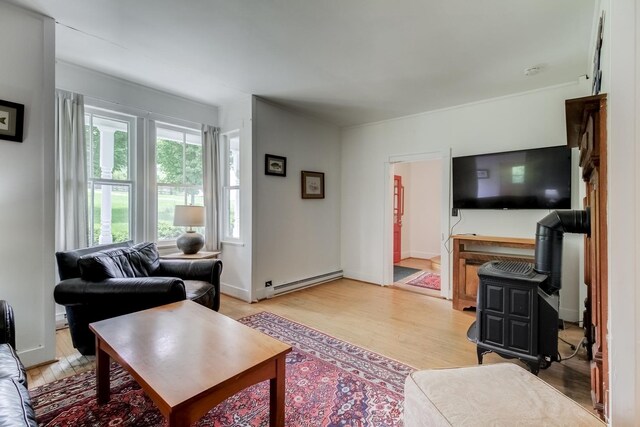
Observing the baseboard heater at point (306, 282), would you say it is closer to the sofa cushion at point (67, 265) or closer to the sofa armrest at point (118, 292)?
the sofa armrest at point (118, 292)

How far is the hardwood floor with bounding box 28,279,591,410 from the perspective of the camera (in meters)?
2.20

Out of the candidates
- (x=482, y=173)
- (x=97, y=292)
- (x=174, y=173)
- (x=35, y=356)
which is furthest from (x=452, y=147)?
(x=35, y=356)

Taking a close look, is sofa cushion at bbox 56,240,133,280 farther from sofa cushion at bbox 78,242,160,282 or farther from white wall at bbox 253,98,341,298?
white wall at bbox 253,98,341,298

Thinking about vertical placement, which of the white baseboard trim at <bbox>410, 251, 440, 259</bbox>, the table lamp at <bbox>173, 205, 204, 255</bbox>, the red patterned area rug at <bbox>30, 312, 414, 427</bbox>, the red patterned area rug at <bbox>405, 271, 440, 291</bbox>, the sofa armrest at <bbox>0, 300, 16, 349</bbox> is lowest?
the red patterned area rug at <bbox>30, 312, 414, 427</bbox>

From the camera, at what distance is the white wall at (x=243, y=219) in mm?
3756

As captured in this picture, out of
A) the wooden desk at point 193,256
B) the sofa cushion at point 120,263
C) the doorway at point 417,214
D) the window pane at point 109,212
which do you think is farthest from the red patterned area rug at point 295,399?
the doorway at point 417,214

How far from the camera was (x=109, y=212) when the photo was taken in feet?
11.1

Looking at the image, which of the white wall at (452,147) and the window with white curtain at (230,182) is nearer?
the white wall at (452,147)

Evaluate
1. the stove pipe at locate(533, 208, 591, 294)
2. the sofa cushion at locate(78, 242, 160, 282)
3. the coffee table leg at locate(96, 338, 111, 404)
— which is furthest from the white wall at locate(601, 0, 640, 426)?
the sofa cushion at locate(78, 242, 160, 282)

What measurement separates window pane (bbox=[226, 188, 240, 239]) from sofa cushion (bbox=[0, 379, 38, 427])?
282cm

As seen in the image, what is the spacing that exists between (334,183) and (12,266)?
3.85m

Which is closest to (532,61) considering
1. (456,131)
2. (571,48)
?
(571,48)

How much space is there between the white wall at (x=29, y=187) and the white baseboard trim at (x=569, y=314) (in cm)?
473

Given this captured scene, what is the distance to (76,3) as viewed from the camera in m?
2.03
